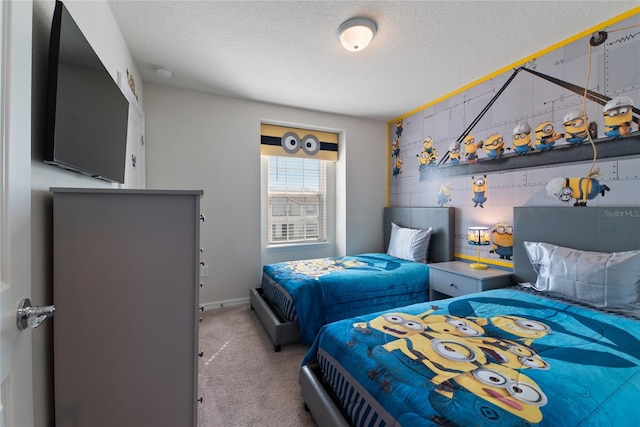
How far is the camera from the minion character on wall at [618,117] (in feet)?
6.28

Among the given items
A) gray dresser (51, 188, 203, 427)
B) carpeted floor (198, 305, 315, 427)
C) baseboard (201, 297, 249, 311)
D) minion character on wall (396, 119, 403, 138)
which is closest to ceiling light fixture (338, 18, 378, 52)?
gray dresser (51, 188, 203, 427)

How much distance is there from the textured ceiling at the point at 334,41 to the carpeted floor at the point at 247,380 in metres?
2.59

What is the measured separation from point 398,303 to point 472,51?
241 centimetres

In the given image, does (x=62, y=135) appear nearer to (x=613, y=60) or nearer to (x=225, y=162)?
(x=225, y=162)

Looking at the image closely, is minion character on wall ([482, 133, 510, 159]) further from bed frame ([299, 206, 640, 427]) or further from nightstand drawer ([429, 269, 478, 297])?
nightstand drawer ([429, 269, 478, 297])

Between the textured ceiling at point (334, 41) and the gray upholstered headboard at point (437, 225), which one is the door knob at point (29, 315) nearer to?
the textured ceiling at point (334, 41)

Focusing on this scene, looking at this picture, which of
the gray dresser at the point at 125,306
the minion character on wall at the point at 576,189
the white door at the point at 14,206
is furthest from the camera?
the minion character on wall at the point at 576,189

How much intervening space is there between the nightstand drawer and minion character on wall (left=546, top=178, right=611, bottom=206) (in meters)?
1.00

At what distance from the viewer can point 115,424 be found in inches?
40.4

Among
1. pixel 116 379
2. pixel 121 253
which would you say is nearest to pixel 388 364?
pixel 116 379

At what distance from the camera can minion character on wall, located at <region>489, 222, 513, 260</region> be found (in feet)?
8.57

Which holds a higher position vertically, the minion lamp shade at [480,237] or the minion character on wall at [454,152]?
the minion character on wall at [454,152]

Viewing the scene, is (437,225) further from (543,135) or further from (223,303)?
(223,303)

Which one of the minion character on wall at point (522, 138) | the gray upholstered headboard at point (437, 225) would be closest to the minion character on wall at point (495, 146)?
the minion character on wall at point (522, 138)
